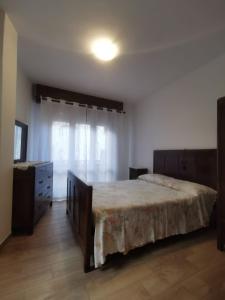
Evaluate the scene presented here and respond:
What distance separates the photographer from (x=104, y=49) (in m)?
2.36

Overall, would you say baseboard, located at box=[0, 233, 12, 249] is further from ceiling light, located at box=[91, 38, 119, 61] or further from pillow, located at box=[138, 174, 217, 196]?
ceiling light, located at box=[91, 38, 119, 61]

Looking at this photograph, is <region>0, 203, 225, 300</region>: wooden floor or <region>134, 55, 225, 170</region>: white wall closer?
<region>0, 203, 225, 300</region>: wooden floor

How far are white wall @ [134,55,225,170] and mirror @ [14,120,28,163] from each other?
2.83 meters

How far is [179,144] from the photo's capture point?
10.7 ft

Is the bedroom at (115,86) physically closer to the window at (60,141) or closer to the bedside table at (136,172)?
the window at (60,141)

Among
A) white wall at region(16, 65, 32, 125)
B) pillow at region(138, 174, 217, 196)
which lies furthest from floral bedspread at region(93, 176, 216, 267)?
white wall at region(16, 65, 32, 125)

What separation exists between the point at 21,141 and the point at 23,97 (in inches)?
33.9

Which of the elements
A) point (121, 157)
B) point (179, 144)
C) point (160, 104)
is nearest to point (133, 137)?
point (121, 157)

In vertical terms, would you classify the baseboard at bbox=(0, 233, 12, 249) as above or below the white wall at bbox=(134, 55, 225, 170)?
below

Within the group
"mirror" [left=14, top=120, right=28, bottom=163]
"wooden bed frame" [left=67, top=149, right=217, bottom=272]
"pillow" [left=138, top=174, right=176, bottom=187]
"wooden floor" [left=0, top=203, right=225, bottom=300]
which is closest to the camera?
"wooden floor" [left=0, top=203, right=225, bottom=300]

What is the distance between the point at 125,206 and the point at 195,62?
A: 2587 millimetres

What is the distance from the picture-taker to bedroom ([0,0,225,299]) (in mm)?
1480

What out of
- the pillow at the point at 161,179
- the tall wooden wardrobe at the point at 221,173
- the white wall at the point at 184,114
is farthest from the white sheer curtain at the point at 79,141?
the tall wooden wardrobe at the point at 221,173

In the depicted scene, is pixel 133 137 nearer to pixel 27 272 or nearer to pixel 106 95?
pixel 106 95
